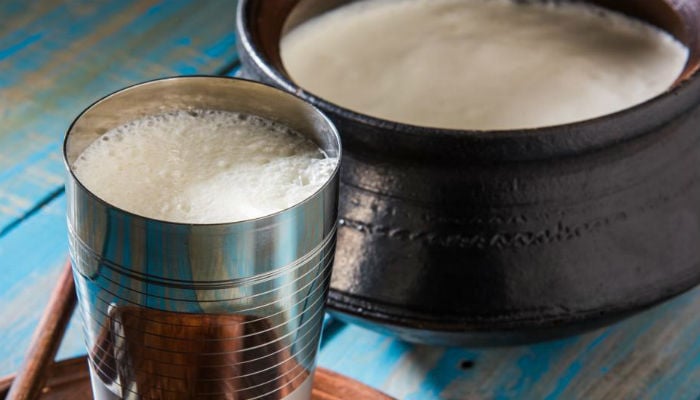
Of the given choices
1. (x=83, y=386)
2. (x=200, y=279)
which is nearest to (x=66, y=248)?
(x=83, y=386)

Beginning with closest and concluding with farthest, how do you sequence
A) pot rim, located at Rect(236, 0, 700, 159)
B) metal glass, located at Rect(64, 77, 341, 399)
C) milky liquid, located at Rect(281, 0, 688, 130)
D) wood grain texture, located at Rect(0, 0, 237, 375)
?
metal glass, located at Rect(64, 77, 341, 399) < pot rim, located at Rect(236, 0, 700, 159) < milky liquid, located at Rect(281, 0, 688, 130) < wood grain texture, located at Rect(0, 0, 237, 375)

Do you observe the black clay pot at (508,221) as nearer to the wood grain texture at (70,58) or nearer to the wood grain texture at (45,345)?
the wood grain texture at (45,345)

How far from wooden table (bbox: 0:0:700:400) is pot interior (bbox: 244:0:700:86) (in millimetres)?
220

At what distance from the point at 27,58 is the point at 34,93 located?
78mm

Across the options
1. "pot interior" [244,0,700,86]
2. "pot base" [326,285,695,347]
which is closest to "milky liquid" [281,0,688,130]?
"pot interior" [244,0,700,86]

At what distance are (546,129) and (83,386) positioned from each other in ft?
1.13

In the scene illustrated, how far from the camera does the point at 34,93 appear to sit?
1100mm

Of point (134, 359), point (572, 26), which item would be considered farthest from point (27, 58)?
point (134, 359)

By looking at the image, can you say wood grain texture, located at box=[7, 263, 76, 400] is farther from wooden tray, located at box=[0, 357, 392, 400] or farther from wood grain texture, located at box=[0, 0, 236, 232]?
wood grain texture, located at box=[0, 0, 236, 232]

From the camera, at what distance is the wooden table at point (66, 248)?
2.61 feet

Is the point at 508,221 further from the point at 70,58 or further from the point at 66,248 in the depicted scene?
the point at 70,58

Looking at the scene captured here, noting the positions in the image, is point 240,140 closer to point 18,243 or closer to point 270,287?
A: point 270,287

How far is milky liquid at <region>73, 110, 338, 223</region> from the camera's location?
497 millimetres

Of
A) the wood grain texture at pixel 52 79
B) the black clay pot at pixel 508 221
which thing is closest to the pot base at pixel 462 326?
the black clay pot at pixel 508 221
